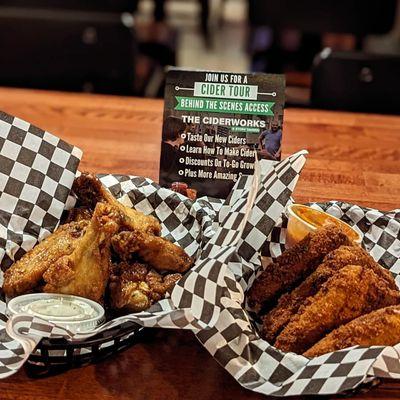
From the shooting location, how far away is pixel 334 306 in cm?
141

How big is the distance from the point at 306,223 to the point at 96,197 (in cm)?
45

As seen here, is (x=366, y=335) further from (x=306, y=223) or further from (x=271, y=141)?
(x=271, y=141)

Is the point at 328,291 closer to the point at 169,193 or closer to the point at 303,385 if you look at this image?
the point at 303,385

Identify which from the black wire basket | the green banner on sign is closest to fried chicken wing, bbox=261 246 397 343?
the black wire basket

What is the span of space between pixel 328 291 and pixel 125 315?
363 mm

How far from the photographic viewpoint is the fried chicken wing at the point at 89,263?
148 centimetres

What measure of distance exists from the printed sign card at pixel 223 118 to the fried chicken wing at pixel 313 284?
1.49 ft

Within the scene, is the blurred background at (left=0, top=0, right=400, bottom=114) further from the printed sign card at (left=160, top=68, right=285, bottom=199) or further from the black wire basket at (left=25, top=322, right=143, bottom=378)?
the black wire basket at (left=25, top=322, right=143, bottom=378)

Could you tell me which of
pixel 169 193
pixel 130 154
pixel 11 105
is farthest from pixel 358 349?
pixel 11 105

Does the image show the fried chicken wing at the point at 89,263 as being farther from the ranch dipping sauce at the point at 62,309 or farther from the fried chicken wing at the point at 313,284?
the fried chicken wing at the point at 313,284

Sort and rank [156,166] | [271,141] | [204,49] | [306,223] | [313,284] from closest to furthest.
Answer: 1. [313,284]
2. [306,223]
3. [271,141]
4. [156,166]
5. [204,49]

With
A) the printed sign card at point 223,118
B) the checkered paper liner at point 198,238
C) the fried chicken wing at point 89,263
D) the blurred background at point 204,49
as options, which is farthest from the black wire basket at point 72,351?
the blurred background at point 204,49

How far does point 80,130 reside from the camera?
2.57 m

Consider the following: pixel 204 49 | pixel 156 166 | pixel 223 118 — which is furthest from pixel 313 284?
pixel 204 49
